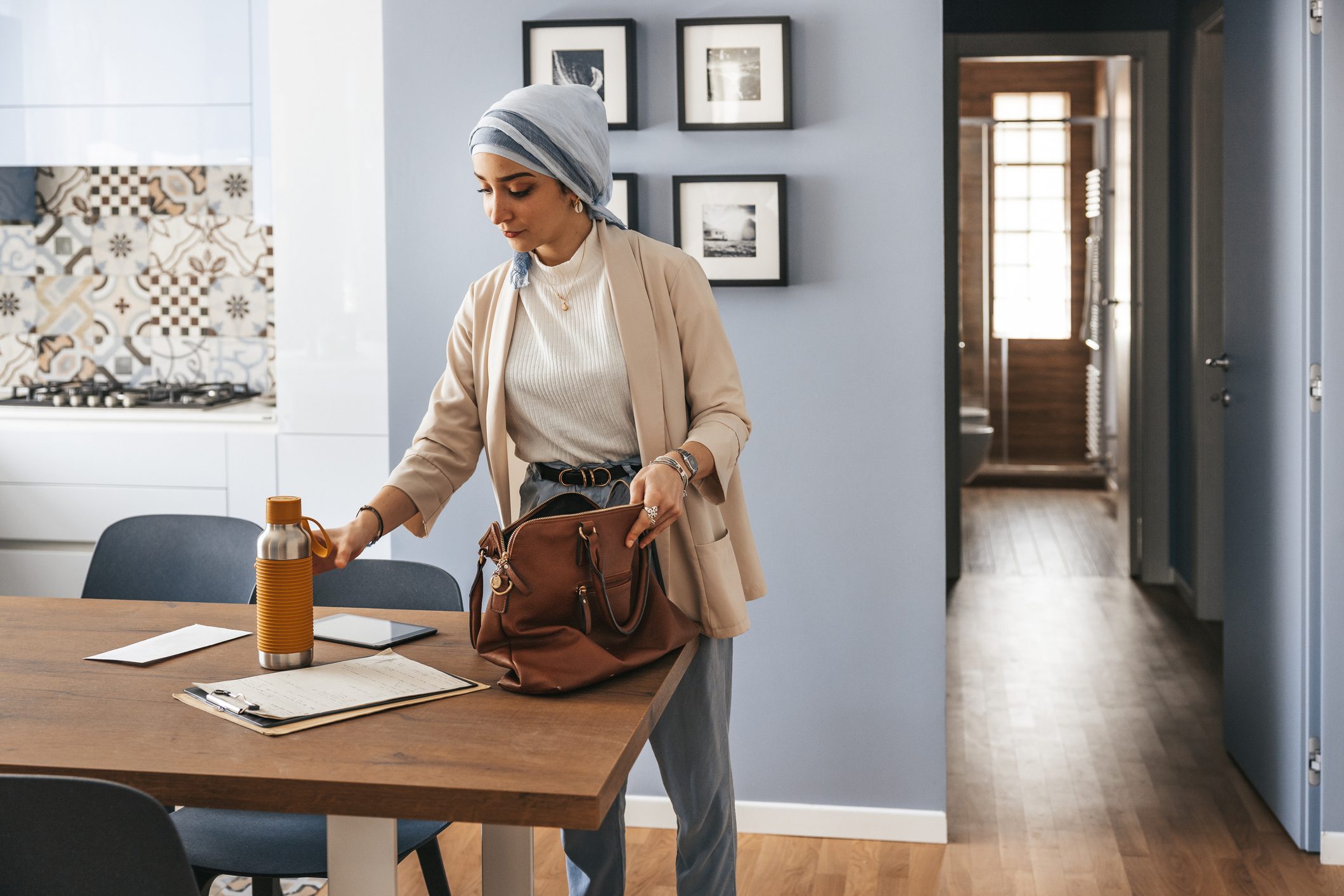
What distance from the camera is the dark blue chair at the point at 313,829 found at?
174cm

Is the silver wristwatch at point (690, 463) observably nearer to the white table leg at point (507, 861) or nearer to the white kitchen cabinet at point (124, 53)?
the white table leg at point (507, 861)

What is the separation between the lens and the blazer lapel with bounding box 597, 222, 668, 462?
172cm

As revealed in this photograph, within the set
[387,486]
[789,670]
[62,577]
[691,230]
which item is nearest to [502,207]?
[387,486]

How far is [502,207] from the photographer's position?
1.64m

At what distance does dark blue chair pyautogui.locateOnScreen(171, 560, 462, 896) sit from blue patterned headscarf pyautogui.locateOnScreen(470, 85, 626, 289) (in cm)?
72

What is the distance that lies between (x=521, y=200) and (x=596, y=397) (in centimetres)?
28

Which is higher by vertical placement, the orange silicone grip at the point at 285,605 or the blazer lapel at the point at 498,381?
the blazer lapel at the point at 498,381

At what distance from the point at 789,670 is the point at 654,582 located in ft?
4.68

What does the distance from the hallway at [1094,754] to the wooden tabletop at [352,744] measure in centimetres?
150

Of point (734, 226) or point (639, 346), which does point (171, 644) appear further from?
point (734, 226)

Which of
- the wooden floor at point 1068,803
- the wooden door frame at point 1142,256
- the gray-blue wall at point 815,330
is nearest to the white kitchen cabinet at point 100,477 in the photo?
the gray-blue wall at point 815,330

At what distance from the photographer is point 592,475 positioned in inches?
68.7

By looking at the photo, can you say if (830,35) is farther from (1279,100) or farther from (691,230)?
(1279,100)

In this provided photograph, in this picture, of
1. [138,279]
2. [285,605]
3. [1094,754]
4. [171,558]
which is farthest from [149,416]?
[1094,754]
